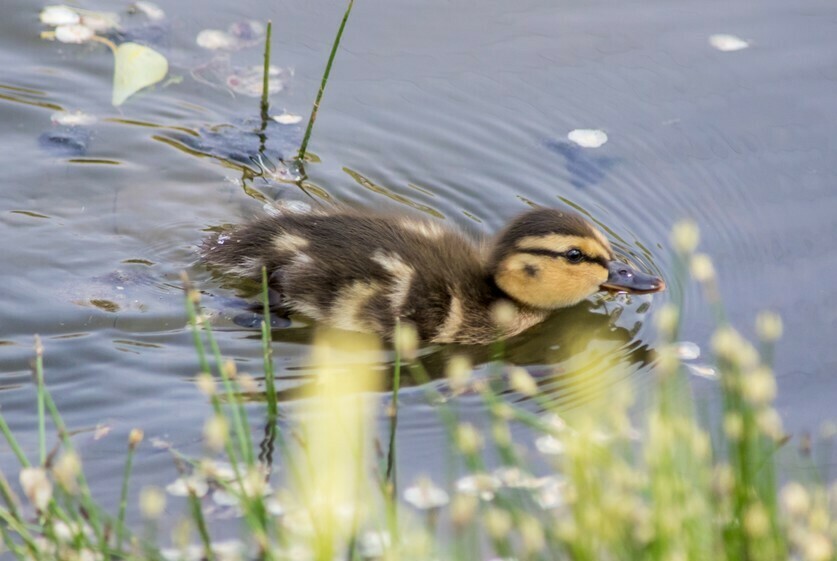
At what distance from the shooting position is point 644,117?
4852mm

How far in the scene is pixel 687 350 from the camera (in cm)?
374

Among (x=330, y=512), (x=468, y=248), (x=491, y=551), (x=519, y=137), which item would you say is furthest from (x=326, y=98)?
(x=330, y=512)

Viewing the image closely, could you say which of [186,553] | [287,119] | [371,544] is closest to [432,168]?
[287,119]

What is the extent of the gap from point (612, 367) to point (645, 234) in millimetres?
787

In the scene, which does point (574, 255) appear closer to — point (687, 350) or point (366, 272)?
point (687, 350)

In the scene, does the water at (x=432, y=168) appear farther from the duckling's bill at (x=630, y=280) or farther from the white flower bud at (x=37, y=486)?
the white flower bud at (x=37, y=486)

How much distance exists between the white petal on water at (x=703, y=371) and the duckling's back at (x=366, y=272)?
2.13 ft

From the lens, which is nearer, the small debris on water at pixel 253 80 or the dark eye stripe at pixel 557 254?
the dark eye stripe at pixel 557 254

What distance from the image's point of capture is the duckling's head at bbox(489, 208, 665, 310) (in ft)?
12.9

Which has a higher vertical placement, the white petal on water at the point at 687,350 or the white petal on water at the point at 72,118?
the white petal on water at the point at 72,118

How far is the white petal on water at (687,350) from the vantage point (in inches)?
146

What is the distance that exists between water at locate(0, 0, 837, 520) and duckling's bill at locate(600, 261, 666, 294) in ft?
0.47

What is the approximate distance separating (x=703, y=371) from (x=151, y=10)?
2838mm

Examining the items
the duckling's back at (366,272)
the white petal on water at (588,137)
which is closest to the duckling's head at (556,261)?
the duckling's back at (366,272)
